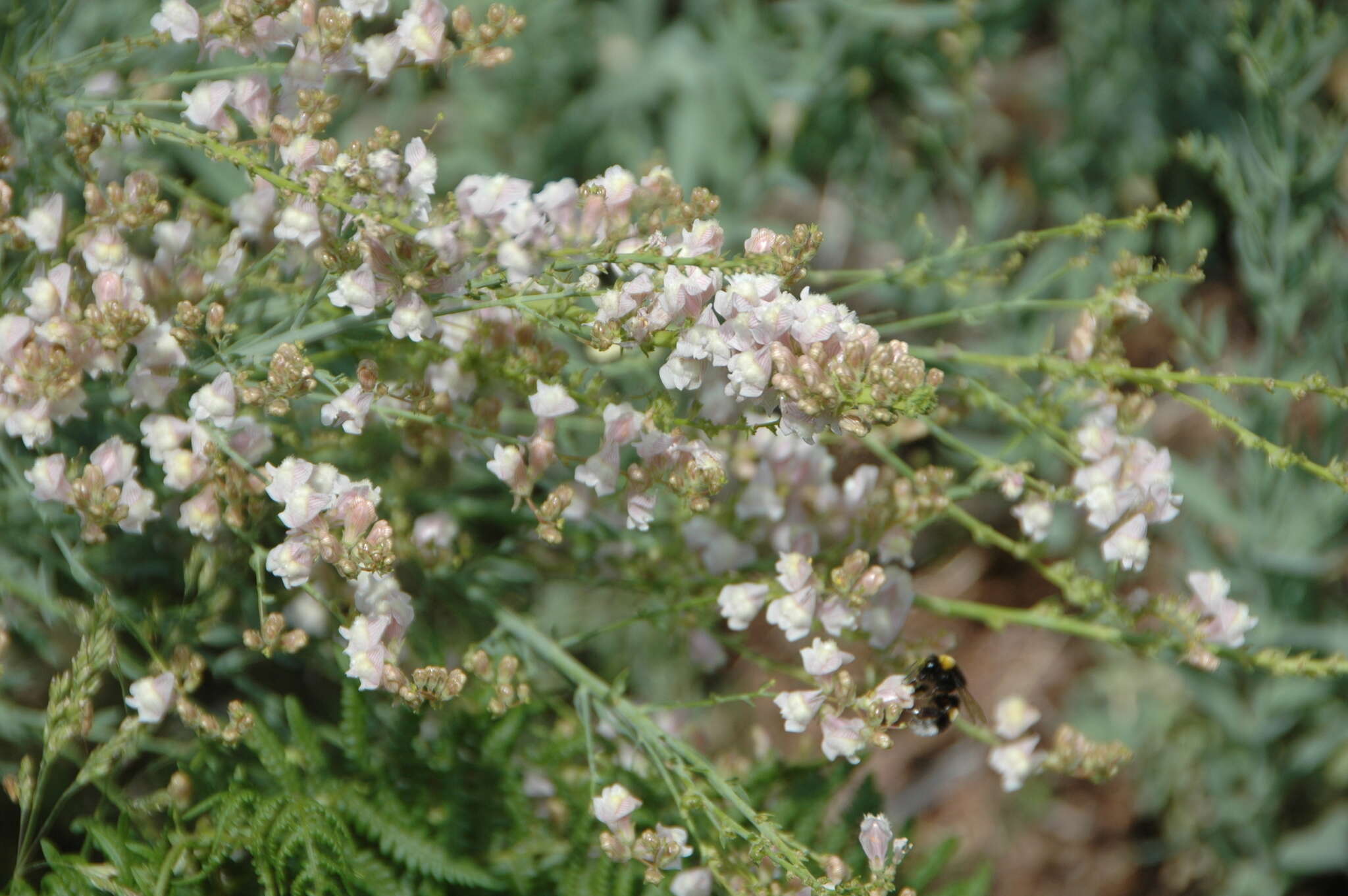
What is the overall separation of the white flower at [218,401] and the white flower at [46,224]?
1.09 ft

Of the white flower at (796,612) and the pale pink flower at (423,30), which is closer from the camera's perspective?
the pale pink flower at (423,30)

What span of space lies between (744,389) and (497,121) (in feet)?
6.70

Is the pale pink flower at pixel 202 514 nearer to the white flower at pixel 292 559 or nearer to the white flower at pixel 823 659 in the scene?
the white flower at pixel 292 559

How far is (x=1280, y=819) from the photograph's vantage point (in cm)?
336

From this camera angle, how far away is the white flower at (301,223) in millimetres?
1579

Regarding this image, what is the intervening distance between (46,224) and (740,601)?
116 centimetres

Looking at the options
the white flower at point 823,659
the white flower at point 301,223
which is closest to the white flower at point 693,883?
the white flower at point 823,659

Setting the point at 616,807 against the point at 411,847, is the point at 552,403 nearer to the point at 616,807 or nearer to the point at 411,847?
the point at 616,807

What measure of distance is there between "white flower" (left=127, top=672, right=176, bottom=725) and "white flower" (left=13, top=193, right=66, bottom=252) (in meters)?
0.65

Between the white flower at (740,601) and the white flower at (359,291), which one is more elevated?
the white flower at (359,291)

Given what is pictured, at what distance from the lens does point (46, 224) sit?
1.67 meters

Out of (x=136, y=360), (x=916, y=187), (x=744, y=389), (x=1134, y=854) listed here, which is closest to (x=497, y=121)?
(x=916, y=187)

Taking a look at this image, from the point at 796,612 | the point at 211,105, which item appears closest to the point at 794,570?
the point at 796,612

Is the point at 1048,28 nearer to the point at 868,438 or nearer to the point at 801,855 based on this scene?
the point at 868,438
